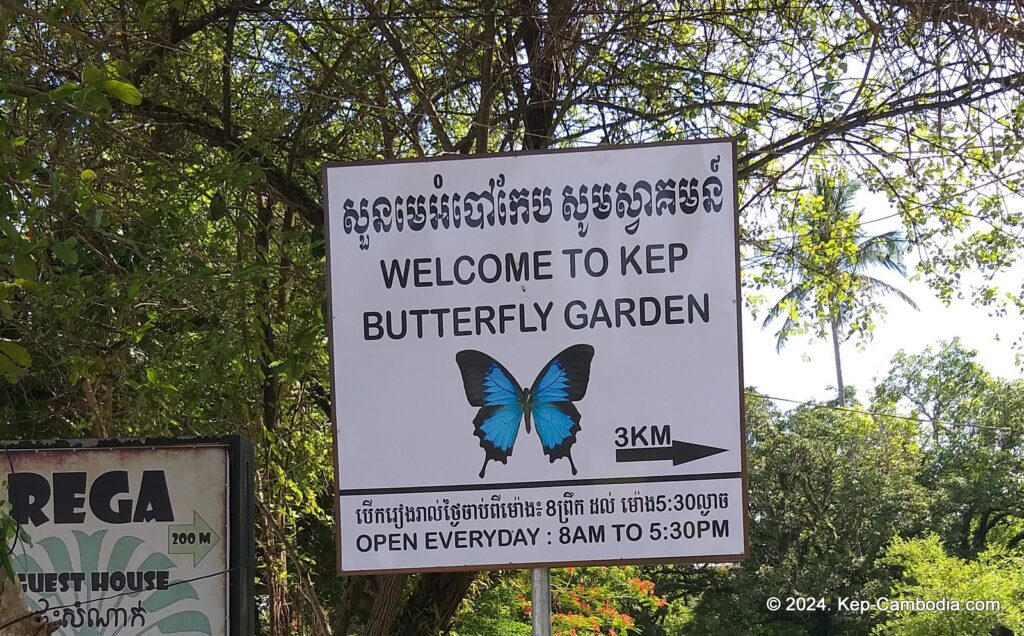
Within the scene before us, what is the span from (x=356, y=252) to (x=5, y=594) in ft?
4.63

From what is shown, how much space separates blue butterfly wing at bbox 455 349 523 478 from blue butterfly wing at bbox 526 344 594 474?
0.17ft

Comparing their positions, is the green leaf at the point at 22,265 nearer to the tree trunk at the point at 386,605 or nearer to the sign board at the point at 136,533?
the sign board at the point at 136,533

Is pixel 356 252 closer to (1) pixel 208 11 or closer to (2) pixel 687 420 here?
(2) pixel 687 420

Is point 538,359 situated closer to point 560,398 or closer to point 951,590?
→ point 560,398

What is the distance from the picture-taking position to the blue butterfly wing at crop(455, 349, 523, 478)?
2918mm

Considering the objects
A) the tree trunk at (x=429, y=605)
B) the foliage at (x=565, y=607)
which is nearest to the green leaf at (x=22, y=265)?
the tree trunk at (x=429, y=605)

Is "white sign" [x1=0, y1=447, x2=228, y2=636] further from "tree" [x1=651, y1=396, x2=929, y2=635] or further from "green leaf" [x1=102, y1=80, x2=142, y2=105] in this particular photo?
"tree" [x1=651, y1=396, x2=929, y2=635]

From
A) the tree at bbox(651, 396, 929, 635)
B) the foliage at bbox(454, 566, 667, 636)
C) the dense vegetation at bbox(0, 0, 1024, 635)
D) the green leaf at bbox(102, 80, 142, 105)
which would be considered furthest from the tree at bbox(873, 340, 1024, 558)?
the green leaf at bbox(102, 80, 142, 105)

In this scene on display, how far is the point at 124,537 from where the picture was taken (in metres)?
3.73

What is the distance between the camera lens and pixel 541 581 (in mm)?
2939

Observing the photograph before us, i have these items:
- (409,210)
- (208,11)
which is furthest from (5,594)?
(208,11)

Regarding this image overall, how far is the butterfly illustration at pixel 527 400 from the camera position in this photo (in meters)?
2.91

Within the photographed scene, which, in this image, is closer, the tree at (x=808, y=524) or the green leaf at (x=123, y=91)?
the green leaf at (x=123, y=91)

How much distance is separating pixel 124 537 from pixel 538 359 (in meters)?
1.82
